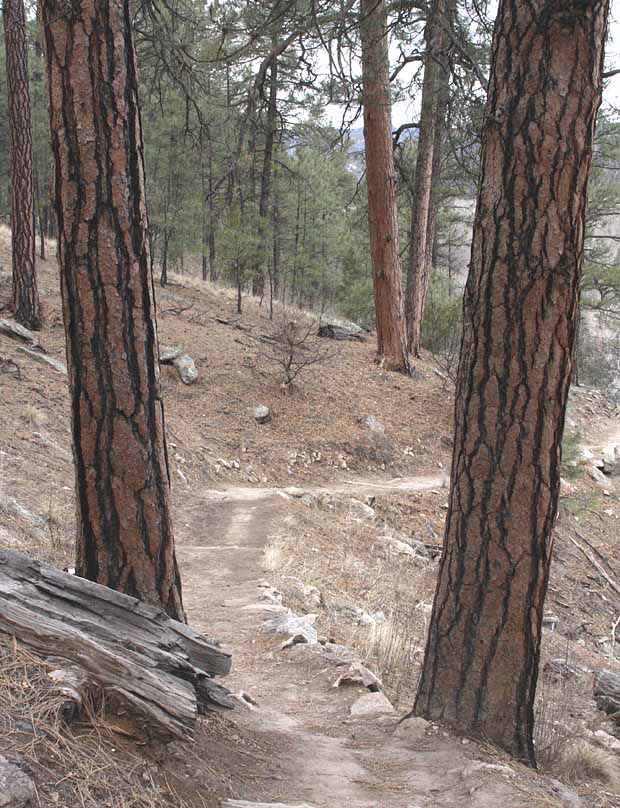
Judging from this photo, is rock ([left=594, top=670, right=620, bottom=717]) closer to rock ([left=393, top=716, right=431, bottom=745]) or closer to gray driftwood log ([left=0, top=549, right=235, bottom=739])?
rock ([left=393, top=716, right=431, bottom=745])

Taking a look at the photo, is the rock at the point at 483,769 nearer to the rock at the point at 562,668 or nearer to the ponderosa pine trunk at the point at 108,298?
the ponderosa pine trunk at the point at 108,298

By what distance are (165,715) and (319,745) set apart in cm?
122

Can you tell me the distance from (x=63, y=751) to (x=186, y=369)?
11.4 m

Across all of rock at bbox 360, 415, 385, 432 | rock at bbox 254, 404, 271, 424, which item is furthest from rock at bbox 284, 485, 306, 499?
rock at bbox 360, 415, 385, 432

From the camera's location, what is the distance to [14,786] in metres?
2.03

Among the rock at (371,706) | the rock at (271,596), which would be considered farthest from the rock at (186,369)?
the rock at (371,706)

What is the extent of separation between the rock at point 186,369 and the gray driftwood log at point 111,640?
10342 mm

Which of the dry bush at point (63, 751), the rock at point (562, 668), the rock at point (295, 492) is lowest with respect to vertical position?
the rock at point (562, 668)

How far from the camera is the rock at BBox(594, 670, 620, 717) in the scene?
17.7 ft

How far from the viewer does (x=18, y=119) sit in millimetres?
11812

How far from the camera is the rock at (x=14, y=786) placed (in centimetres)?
198

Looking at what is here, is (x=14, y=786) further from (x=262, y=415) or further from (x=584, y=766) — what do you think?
(x=262, y=415)

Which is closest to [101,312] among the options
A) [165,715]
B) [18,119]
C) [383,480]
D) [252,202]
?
[165,715]

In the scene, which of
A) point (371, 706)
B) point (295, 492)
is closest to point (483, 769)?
point (371, 706)
